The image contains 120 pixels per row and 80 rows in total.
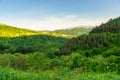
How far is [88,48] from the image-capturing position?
19825 centimetres

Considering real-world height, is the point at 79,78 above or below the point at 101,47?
above

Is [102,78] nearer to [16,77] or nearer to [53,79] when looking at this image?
[53,79]

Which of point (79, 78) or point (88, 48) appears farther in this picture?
point (88, 48)

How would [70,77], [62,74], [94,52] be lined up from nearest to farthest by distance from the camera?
[70,77]
[62,74]
[94,52]

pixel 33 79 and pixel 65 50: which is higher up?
pixel 33 79

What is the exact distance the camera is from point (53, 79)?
677 inches

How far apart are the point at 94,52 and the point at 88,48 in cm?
871

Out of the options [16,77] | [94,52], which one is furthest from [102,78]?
[94,52]

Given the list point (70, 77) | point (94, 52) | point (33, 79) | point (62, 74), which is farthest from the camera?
point (94, 52)

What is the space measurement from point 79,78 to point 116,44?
184 m

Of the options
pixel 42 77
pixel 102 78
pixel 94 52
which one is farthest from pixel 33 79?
pixel 94 52

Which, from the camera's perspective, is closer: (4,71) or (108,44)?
(4,71)

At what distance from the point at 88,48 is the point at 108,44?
1230cm

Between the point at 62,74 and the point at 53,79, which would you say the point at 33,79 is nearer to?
the point at 53,79
